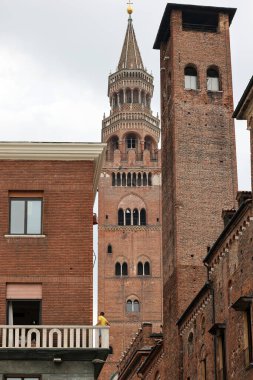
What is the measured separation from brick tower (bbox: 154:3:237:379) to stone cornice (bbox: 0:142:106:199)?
18216 mm

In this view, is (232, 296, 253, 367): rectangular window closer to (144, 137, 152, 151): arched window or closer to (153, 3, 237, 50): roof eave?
(153, 3, 237, 50): roof eave

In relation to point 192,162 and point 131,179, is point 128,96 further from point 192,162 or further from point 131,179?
point 192,162

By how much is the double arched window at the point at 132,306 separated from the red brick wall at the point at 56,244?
73.7 metres

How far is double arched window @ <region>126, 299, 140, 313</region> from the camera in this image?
10138 cm

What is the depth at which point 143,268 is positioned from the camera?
104500 millimetres

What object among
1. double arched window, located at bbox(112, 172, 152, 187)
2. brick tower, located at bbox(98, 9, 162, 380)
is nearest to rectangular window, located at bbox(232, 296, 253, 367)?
brick tower, located at bbox(98, 9, 162, 380)

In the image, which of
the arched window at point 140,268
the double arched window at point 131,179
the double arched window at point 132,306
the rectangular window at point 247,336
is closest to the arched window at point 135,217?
the double arched window at point 131,179

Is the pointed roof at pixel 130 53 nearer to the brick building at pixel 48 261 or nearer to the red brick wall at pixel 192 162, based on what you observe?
the red brick wall at pixel 192 162

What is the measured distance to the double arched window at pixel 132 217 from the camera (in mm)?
105812

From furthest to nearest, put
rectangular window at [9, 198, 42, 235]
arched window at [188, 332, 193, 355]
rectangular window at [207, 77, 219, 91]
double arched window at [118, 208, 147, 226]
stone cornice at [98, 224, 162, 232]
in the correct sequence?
double arched window at [118, 208, 147, 226] < stone cornice at [98, 224, 162, 232] < rectangular window at [207, 77, 219, 91] < arched window at [188, 332, 193, 355] < rectangular window at [9, 198, 42, 235]

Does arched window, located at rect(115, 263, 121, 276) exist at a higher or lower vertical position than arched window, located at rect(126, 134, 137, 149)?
lower

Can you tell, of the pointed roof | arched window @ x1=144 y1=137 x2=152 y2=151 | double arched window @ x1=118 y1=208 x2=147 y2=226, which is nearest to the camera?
double arched window @ x1=118 y1=208 x2=147 y2=226

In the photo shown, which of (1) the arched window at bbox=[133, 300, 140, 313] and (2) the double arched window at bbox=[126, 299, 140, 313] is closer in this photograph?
(2) the double arched window at bbox=[126, 299, 140, 313]

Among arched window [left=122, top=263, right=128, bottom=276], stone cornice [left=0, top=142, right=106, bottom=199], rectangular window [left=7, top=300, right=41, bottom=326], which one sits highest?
arched window [left=122, top=263, right=128, bottom=276]
